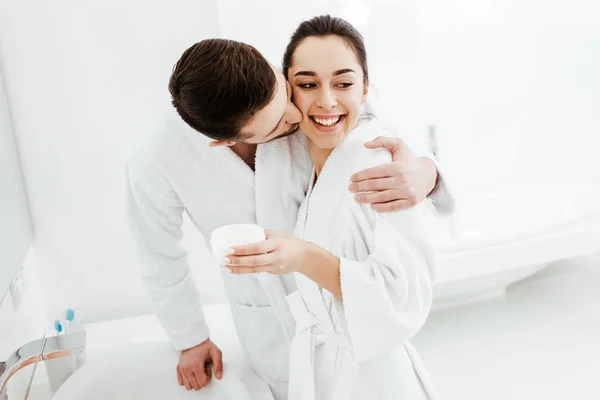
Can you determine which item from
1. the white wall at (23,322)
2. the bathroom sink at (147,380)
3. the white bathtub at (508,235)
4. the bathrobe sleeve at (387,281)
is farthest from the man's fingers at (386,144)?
the white bathtub at (508,235)

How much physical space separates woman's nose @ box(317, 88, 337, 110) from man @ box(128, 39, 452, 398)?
1.9 inches

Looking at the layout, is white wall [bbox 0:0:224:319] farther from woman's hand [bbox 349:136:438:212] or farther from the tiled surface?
woman's hand [bbox 349:136:438:212]

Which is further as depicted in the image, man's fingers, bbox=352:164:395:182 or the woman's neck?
the woman's neck

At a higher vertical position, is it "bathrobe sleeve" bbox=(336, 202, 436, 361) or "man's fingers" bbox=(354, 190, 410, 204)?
"man's fingers" bbox=(354, 190, 410, 204)

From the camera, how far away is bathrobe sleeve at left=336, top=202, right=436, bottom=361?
947 mm

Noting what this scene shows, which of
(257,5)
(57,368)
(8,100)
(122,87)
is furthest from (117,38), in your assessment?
(57,368)

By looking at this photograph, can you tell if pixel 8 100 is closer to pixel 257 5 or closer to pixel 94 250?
pixel 94 250

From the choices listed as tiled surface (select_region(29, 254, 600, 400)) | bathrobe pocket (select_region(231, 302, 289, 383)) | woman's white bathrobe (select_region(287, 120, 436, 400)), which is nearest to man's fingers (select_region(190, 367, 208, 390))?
bathrobe pocket (select_region(231, 302, 289, 383))

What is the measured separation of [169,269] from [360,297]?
1.92 feet

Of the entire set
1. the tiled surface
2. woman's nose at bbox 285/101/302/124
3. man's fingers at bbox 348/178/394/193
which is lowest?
the tiled surface

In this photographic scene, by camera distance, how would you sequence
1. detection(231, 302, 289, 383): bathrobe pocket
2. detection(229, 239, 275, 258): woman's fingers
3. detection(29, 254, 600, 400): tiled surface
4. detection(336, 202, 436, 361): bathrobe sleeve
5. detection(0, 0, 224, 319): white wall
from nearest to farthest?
detection(229, 239, 275, 258): woman's fingers < detection(336, 202, 436, 361): bathrobe sleeve < detection(231, 302, 289, 383): bathrobe pocket < detection(0, 0, 224, 319): white wall < detection(29, 254, 600, 400): tiled surface

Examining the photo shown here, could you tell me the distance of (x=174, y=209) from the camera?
52.1 inches

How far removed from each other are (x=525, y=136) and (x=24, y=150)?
216cm

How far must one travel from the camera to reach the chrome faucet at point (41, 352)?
3.06ft
